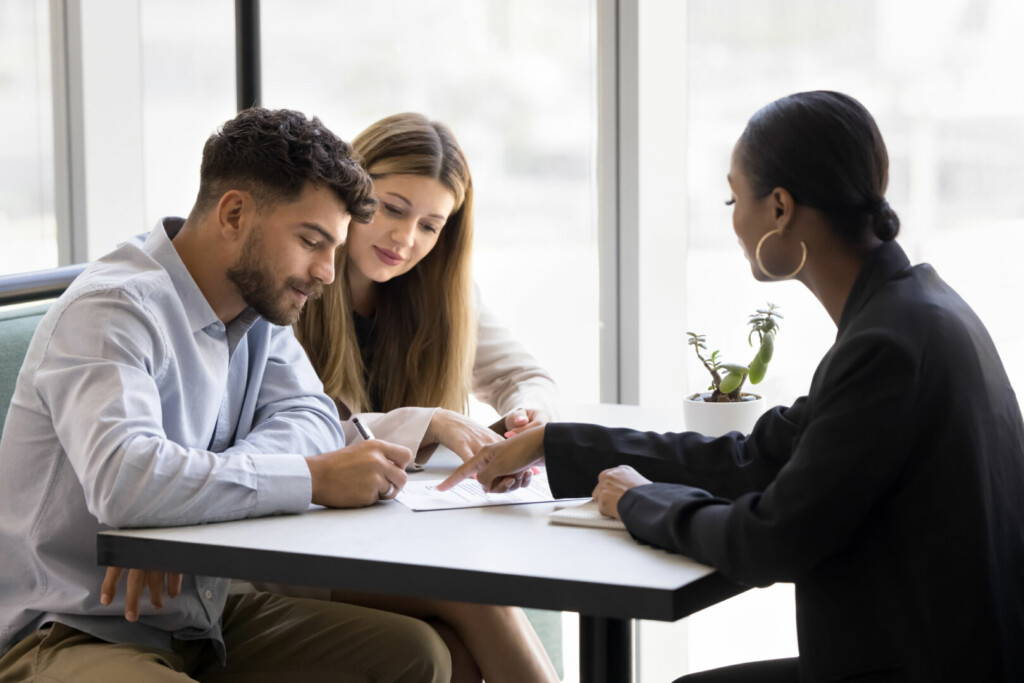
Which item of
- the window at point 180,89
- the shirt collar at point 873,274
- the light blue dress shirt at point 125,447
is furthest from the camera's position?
the window at point 180,89


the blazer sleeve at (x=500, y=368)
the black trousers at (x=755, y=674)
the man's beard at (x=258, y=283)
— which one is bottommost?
the black trousers at (x=755, y=674)

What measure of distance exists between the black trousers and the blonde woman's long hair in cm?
93

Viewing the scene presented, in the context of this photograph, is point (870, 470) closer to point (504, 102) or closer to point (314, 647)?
point (314, 647)

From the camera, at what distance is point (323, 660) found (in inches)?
78.0

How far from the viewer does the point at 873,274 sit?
1504 millimetres

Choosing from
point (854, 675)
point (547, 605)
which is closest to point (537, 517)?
point (547, 605)

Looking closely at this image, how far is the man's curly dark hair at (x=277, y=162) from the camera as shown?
190 cm

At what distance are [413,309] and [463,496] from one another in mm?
838

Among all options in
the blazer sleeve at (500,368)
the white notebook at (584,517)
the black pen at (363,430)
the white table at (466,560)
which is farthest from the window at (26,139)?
the white notebook at (584,517)

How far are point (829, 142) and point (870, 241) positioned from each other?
12cm

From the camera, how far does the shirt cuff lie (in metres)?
1.70

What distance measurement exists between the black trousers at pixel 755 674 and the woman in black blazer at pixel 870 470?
0.27 m

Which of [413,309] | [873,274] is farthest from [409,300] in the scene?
[873,274]

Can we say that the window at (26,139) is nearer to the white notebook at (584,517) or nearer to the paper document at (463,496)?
the paper document at (463,496)
